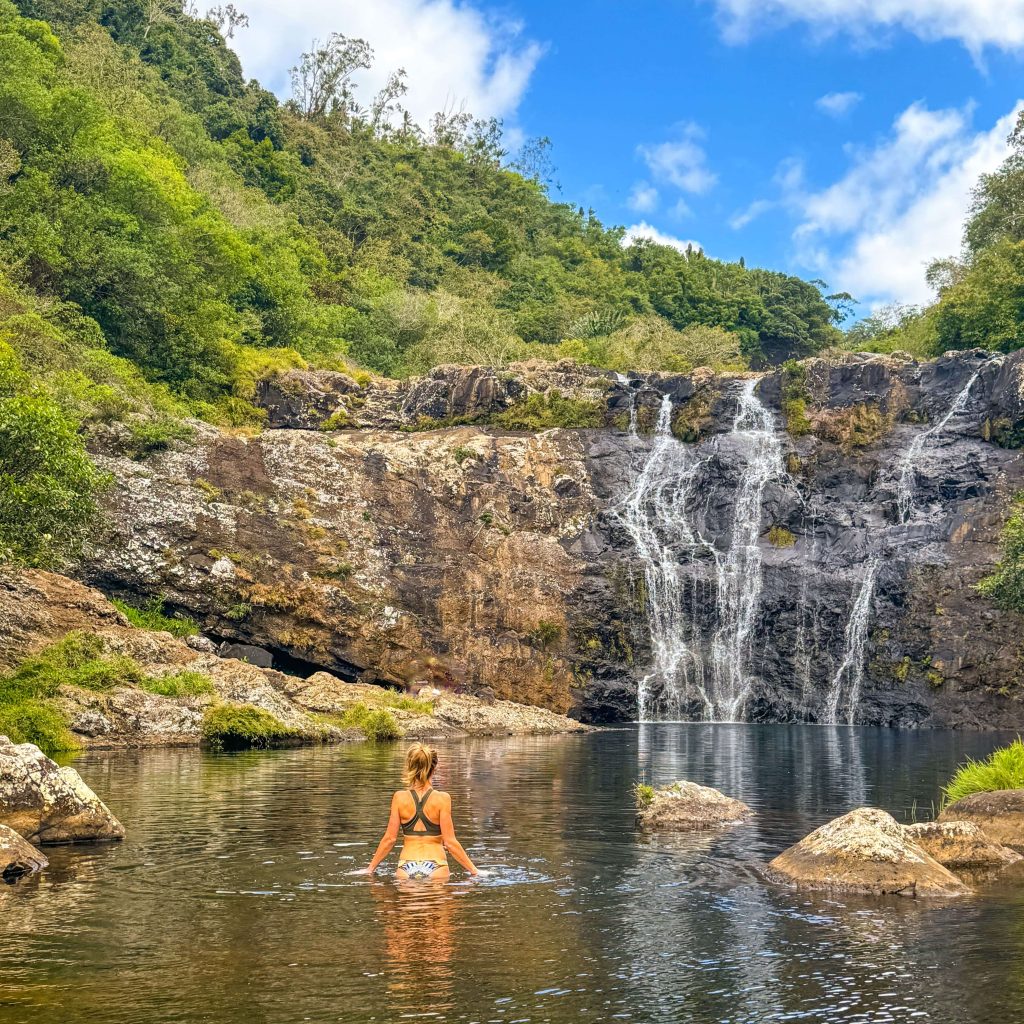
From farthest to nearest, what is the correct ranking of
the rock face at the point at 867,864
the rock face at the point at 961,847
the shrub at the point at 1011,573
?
the shrub at the point at 1011,573, the rock face at the point at 961,847, the rock face at the point at 867,864

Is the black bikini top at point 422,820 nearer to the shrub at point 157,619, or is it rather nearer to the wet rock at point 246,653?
the shrub at point 157,619

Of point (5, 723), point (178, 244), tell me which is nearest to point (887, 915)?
point (5, 723)

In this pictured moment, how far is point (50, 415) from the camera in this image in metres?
A: 34.7

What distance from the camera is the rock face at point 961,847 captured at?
16.6m

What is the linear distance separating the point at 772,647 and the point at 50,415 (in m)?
34.4

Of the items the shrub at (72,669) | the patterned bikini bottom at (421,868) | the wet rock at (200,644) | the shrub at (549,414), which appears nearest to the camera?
the patterned bikini bottom at (421,868)

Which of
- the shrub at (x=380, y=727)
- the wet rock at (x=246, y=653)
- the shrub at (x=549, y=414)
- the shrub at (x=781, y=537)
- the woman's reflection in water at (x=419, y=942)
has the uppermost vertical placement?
the shrub at (x=549, y=414)

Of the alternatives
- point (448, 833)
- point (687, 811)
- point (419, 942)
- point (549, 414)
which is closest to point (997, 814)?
point (687, 811)

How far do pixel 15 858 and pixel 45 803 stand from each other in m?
2.41

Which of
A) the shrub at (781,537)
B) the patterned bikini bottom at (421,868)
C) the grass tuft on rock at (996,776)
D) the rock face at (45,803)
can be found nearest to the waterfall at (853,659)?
the shrub at (781,537)

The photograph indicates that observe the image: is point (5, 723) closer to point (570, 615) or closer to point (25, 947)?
point (25, 947)

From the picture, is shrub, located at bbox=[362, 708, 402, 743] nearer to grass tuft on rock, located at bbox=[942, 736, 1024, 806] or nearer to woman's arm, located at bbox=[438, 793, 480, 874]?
grass tuft on rock, located at bbox=[942, 736, 1024, 806]

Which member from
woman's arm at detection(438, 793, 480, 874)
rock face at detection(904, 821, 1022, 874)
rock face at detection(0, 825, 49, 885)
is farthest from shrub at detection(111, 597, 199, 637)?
rock face at detection(904, 821, 1022, 874)

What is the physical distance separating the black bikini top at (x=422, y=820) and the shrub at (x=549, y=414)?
5287 cm
